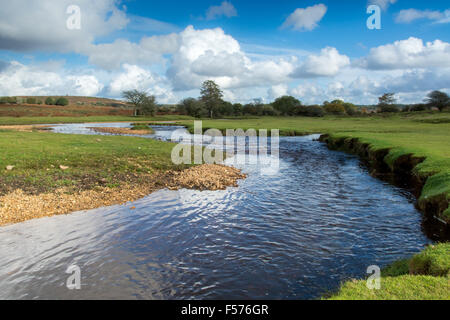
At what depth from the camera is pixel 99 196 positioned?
51.3ft

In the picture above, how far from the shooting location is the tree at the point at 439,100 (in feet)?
325

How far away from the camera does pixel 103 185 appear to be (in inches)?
677

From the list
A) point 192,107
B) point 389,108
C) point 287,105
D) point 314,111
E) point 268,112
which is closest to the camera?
point 389,108

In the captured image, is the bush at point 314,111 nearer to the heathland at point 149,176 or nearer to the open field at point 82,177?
the heathland at point 149,176

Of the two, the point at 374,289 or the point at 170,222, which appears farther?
the point at 170,222

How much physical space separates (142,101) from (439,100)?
124019 mm

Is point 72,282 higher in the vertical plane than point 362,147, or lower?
lower

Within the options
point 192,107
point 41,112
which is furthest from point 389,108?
point 41,112

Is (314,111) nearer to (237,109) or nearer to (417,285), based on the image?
(237,109)
